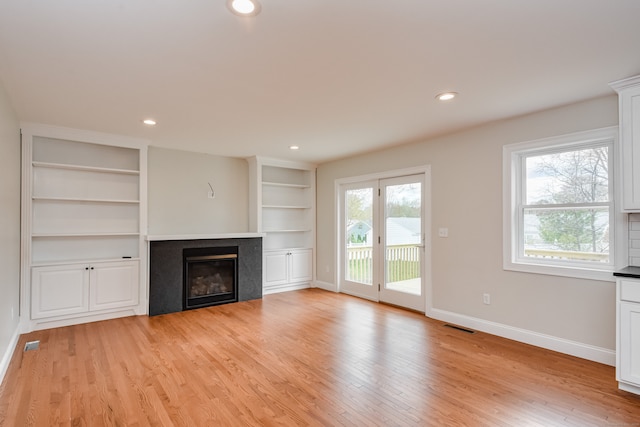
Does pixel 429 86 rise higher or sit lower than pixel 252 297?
higher

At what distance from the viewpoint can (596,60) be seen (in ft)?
7.71

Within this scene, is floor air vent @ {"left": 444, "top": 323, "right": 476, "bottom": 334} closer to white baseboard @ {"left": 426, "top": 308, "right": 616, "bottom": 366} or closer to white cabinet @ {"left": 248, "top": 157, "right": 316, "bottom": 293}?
white baseboard @ {"left": 426, "top": 308, "right": 616, "bottom": 366}

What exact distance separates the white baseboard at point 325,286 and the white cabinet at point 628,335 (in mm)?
4043

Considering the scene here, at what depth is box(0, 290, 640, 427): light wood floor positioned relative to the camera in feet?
7.19

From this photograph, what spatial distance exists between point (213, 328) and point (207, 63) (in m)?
3.00

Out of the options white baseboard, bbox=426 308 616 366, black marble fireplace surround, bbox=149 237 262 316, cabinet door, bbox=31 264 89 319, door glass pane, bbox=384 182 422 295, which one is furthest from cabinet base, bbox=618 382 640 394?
cabinet door, bbox=31 264 89 319

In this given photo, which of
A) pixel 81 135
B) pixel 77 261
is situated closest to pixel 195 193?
pixel 81 135

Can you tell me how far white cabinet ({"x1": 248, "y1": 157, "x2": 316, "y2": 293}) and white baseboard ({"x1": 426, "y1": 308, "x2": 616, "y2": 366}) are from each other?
8.91ft

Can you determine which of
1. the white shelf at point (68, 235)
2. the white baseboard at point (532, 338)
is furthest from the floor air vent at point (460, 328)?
the white shelf at point (68, 235)

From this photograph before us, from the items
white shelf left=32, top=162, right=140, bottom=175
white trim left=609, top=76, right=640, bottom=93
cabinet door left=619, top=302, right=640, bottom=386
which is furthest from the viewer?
white shelf left=32, top=162, right=140, bottom=175

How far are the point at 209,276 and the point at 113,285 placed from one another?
130 centimetres

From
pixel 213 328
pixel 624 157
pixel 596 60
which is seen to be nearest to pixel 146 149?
pixel 213 328

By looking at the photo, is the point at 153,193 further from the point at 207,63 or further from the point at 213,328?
the point at 207,63

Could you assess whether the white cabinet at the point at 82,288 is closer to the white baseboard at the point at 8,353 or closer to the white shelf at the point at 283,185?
the white baseboard at the point at 8,353
